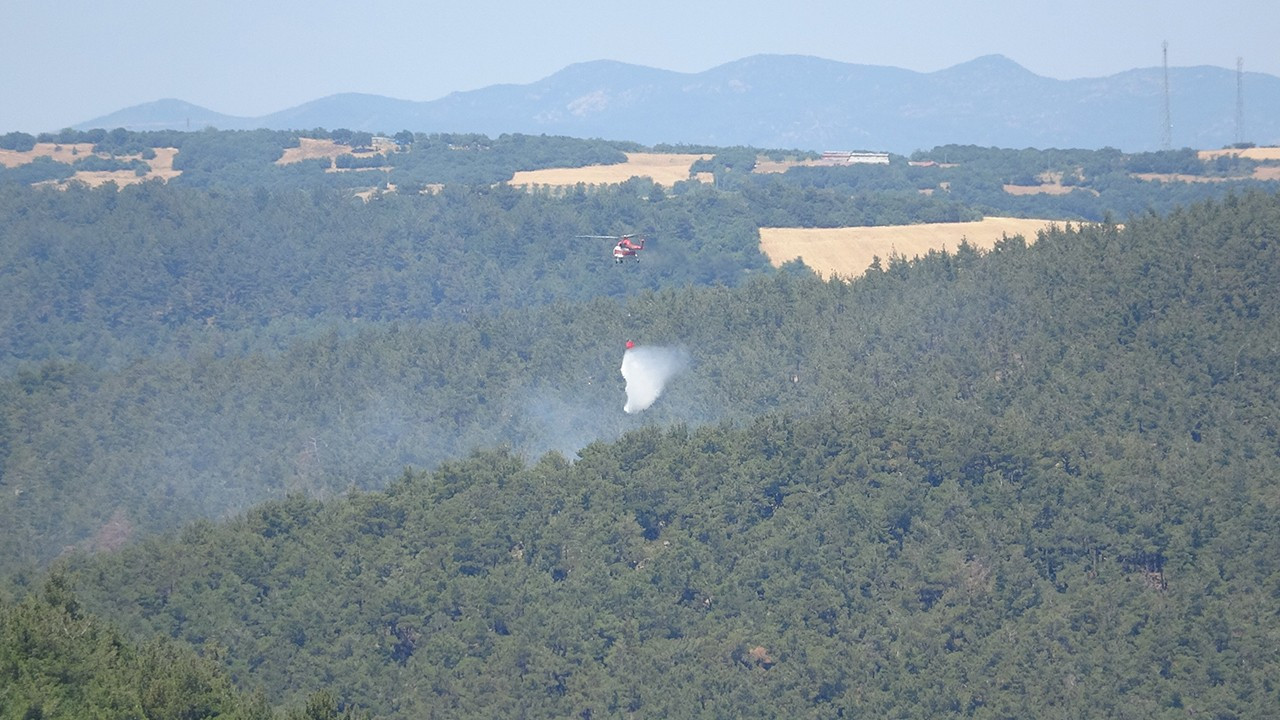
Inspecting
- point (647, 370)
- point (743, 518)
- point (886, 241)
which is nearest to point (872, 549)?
point (743, 518)

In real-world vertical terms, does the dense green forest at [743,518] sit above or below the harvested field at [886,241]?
below

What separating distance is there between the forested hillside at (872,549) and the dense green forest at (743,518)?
0.20 meters

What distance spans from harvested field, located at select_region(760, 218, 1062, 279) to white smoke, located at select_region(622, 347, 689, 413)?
26716 mm

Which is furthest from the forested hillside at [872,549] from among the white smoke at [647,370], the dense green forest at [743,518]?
the white smoke at [647,370]

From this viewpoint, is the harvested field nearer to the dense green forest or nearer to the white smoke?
the white smoke

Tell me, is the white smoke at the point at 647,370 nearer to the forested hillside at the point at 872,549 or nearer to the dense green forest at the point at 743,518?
the dense green forest at the point at 743,518

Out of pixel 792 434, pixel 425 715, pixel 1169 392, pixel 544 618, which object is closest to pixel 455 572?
pixel 544 618

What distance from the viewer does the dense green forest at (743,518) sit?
79.0 meters

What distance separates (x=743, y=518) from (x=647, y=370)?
134 feet

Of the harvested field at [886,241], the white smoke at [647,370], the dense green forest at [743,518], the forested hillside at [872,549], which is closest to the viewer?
the dense green forest at [743,518]

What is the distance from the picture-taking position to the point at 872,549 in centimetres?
9019

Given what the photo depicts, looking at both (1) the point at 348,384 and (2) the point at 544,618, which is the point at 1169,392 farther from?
(1) the point at 348,384

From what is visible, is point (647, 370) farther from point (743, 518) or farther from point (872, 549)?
point (872, 549)

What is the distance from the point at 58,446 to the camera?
127 metres
